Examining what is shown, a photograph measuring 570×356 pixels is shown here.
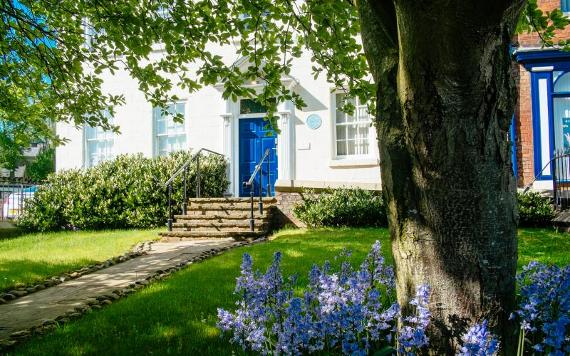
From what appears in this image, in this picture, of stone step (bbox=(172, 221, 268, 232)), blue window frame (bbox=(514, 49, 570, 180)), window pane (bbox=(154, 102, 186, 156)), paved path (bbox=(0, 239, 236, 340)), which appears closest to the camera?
paved path (bbox=(0, 239, 236, 340))

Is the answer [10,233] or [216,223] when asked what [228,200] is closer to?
[216,223]

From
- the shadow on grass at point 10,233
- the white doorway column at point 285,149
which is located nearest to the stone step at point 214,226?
the white doorway column at point 285,149

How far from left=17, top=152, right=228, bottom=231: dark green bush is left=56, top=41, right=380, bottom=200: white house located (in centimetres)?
128

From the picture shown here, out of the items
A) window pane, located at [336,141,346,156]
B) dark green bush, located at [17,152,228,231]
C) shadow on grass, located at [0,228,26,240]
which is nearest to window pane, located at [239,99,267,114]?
dark green bush, located at [17,152,228,231]

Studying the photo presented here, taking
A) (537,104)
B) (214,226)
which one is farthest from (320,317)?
(537,104)

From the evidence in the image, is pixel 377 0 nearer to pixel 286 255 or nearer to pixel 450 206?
pixel 450 206

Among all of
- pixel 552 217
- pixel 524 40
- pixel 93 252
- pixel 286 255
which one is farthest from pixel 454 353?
pixel 524 40

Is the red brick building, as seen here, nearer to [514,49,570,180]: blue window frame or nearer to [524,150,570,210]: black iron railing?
[514,49,570,180]: blue window frame

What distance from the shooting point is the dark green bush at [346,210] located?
10.7m

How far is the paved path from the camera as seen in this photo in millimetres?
4543

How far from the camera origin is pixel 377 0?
248cm

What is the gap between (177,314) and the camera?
4289 mm

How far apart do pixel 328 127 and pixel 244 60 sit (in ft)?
11.6

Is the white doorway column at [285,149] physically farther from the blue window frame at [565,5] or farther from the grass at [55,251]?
the blue window frame at [565,5]
